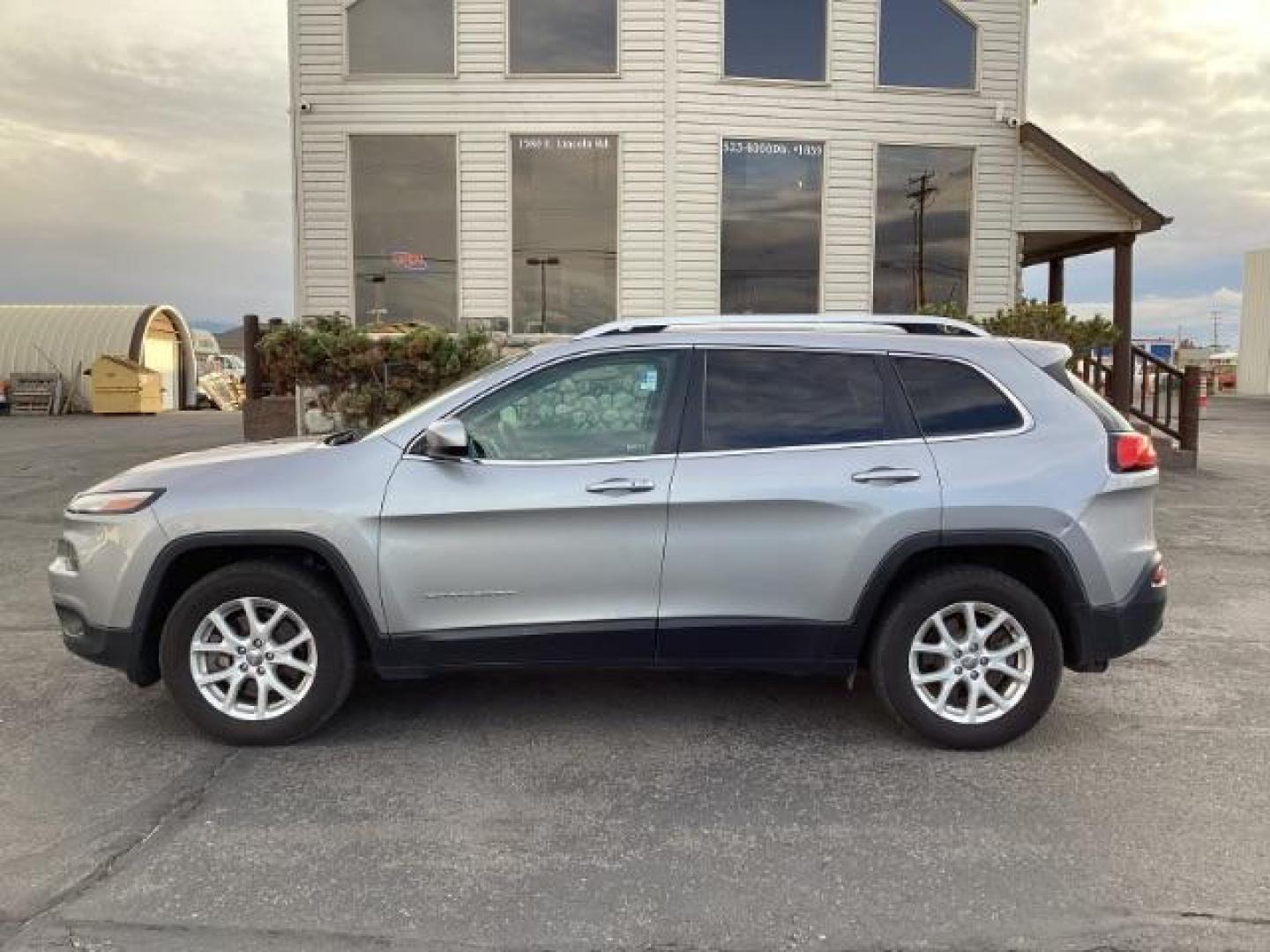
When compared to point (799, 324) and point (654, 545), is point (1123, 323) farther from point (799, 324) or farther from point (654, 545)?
point (654, 545)

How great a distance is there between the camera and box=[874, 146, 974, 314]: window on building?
12.7 metres

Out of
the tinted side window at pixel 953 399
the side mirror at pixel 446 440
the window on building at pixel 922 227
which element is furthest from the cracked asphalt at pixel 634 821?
the window on building at pixel 922 227

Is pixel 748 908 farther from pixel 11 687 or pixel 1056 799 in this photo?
pixel 11 687

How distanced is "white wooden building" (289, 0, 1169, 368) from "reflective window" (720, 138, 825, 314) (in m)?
0.02

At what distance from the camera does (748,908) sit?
9.74 feet

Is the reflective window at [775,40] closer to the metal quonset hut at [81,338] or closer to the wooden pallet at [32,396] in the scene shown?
the metal quonset hut at [81,338]

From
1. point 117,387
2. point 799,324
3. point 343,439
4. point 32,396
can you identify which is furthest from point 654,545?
point 32,396

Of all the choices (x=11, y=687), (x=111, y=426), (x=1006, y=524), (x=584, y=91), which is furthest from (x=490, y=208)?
(x=111, y=426)

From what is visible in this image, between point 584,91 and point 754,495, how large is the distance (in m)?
9.33

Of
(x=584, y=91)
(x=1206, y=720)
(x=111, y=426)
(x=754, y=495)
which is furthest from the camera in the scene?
(x=111, y=426)

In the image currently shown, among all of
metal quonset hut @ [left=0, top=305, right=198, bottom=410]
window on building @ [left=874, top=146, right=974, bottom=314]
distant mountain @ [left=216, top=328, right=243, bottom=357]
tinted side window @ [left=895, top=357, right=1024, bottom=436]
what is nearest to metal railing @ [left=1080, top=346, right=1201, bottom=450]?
window on building @ [left=874, top=146, right=974, bottom=314]

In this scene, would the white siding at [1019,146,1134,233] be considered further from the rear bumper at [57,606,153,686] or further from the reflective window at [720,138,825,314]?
the rear bumper at [57,606,153,686]

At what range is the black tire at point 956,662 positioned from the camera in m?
4.02

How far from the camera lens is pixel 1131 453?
13.4ft
